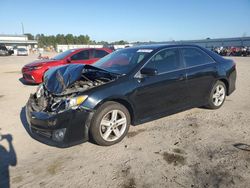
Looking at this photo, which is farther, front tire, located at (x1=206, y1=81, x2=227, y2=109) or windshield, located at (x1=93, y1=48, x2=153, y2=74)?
front tire, located at (x1=206, y1=81, x2=227, y2=109)

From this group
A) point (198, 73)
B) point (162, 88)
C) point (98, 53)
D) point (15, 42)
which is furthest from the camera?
point (15, 42)

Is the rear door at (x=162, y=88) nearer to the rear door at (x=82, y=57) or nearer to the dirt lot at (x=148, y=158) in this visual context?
the dirt lot at (x=148, y=158)

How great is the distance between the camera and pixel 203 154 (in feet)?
11.5

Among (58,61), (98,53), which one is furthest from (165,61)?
(58,61)

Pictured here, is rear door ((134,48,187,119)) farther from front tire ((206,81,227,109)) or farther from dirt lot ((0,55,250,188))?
front tire ((206,81,227,109))

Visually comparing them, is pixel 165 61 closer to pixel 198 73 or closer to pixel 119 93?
pixel 198 73

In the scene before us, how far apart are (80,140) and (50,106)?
0.73 m

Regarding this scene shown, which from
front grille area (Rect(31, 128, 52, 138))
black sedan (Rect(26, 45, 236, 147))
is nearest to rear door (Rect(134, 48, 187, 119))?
black sedan (Rect(26, 45, 236, 147))

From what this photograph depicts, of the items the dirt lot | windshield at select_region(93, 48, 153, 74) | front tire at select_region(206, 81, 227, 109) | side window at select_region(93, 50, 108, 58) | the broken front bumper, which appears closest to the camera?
the dirt lot

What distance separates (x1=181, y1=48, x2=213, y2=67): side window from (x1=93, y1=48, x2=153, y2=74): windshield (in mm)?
883

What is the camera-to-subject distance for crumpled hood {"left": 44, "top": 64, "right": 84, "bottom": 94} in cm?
394

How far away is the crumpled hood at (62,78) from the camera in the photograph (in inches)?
155

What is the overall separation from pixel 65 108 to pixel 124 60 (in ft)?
5.78

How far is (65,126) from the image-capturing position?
346 centimetres
